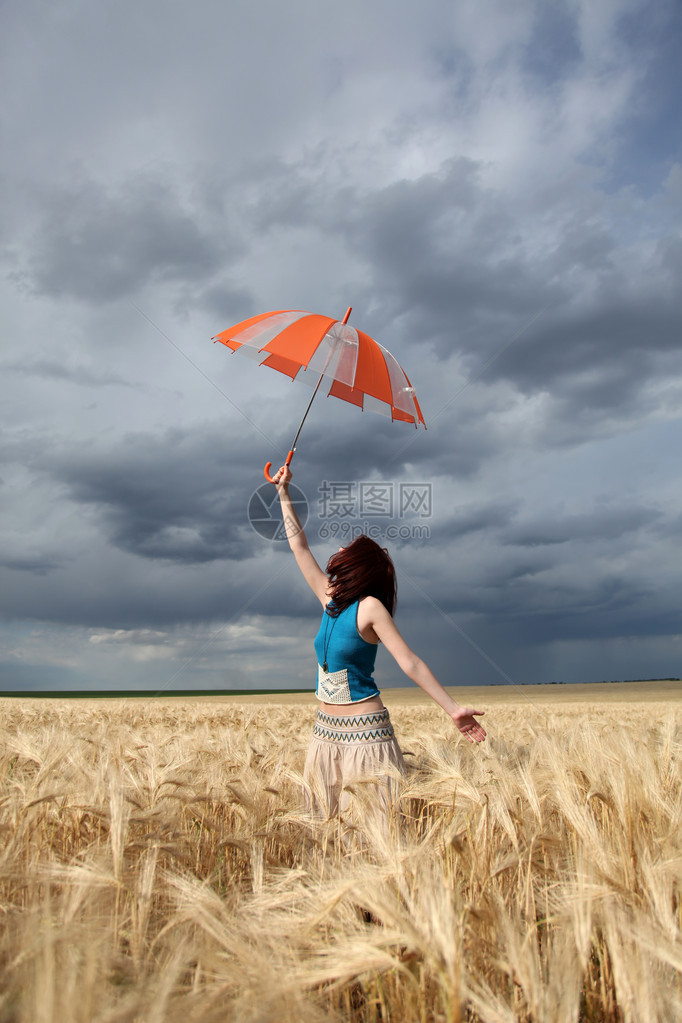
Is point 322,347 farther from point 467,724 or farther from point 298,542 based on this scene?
point 467,724

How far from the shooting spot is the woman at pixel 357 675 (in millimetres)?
3473

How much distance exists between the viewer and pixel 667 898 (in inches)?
75.0

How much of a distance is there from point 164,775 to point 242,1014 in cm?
228

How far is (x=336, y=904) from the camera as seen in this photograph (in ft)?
5.82

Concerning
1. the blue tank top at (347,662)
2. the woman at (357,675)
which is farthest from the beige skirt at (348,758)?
the blue tank top at (347,662)

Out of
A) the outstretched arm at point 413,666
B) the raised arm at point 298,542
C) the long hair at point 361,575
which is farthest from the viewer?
the raised arm at point 298,542

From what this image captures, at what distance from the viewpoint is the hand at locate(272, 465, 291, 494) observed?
419 cm

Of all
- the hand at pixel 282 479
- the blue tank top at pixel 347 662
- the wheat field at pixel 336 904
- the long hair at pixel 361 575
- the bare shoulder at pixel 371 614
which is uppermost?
the hand at pixel 282 479

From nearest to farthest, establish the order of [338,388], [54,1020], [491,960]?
[54,1020]
[491,960]
[338,388]

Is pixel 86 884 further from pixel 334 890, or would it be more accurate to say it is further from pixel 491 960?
pixel 491 960

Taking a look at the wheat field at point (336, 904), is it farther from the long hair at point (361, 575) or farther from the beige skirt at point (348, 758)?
the long hair at point (361, 575)

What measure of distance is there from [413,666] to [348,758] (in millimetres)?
636

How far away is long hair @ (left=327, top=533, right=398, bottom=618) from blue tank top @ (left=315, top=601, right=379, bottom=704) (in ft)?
0.25

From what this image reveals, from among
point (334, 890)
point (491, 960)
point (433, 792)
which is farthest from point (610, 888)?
point (433, 792)
